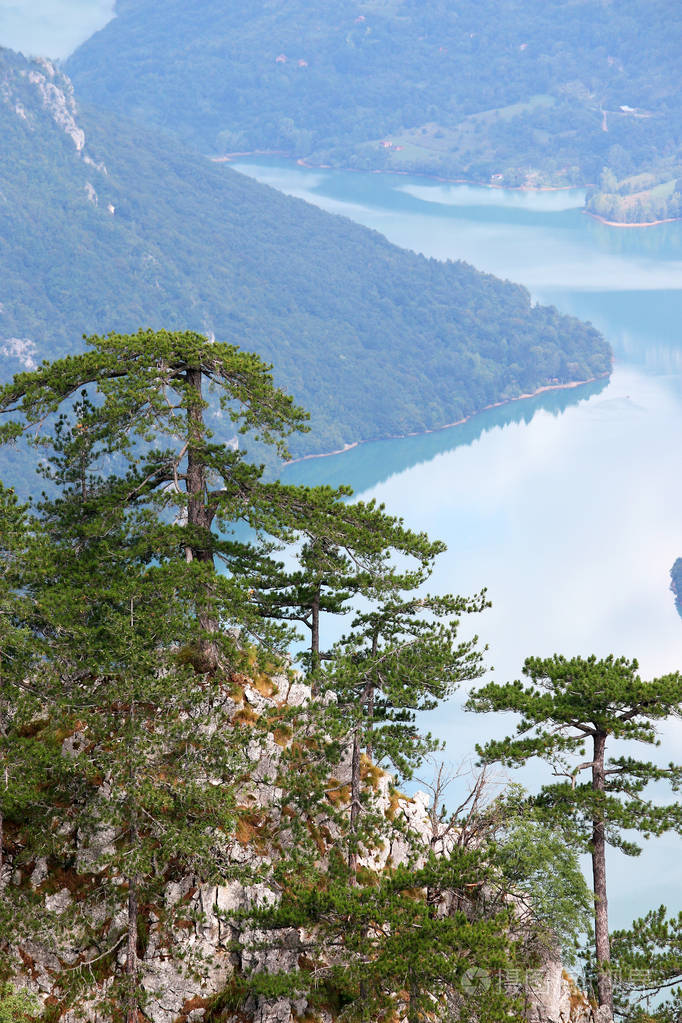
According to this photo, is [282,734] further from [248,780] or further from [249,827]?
[249,827]

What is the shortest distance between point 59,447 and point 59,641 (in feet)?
12.8

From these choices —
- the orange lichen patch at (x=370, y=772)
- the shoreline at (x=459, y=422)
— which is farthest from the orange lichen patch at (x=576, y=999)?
the shoreline at (x=459, y=422)

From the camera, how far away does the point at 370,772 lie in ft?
67.2

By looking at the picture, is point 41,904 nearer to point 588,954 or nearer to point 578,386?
point 588,954

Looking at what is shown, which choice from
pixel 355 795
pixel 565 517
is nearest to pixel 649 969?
pixel 355 795

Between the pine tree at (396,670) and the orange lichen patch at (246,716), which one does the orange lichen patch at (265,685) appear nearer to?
the orange lichen patch at (246,716)

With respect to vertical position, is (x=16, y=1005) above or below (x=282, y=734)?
below

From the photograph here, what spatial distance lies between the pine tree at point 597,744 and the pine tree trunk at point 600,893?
0.02 m

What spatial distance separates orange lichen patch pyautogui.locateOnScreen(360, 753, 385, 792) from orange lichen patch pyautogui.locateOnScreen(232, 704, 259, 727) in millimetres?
1855

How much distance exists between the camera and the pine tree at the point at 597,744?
18.4m

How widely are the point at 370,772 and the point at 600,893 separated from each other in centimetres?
412

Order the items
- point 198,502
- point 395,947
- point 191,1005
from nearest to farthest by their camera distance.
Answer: point 395,947, point 191,1005, point 198,502

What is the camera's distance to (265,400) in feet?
63.7

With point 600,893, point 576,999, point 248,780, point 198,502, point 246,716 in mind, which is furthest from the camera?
point 198,502
